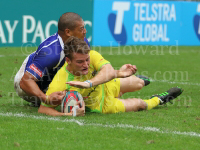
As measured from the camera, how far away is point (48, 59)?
6.22 metres

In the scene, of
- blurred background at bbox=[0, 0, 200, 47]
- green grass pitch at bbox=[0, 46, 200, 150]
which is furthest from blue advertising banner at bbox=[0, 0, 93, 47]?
green grass pitch at bbox=[0, 46, 200, 150]

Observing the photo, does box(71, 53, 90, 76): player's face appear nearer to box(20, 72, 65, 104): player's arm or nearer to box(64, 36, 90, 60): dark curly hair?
box(64, 36, 90, 60): dark curly hair

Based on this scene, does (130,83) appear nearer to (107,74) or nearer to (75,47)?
(107,74)

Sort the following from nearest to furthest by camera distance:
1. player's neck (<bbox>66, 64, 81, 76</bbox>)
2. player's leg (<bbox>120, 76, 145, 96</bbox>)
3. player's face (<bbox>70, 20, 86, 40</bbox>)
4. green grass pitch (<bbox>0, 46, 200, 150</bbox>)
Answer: green grass pitch (<bbox>0, 46, 200, 150</bbox>), player's neck (<bbox>66, 64, 81, 76</bbox>), player's face (<bbox>70, 20, 86, 40</bbox>), player's leg (<bbox>120, 76, 145, 96</bbox>)

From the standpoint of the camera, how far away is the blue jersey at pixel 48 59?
6.21m

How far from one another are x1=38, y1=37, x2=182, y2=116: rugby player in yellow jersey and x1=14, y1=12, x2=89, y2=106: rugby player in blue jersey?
17cm

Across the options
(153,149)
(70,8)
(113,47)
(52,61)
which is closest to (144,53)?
(113,47)

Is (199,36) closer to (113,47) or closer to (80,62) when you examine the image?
(113,47)

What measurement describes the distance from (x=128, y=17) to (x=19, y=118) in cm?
1408

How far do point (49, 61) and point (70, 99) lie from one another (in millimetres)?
692

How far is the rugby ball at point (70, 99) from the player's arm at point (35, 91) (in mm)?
A: 69

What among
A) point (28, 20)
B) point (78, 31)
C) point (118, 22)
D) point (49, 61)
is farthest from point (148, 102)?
point (118, 22)

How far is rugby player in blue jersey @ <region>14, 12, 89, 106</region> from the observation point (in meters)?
6.11

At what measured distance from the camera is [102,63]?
5.94m
